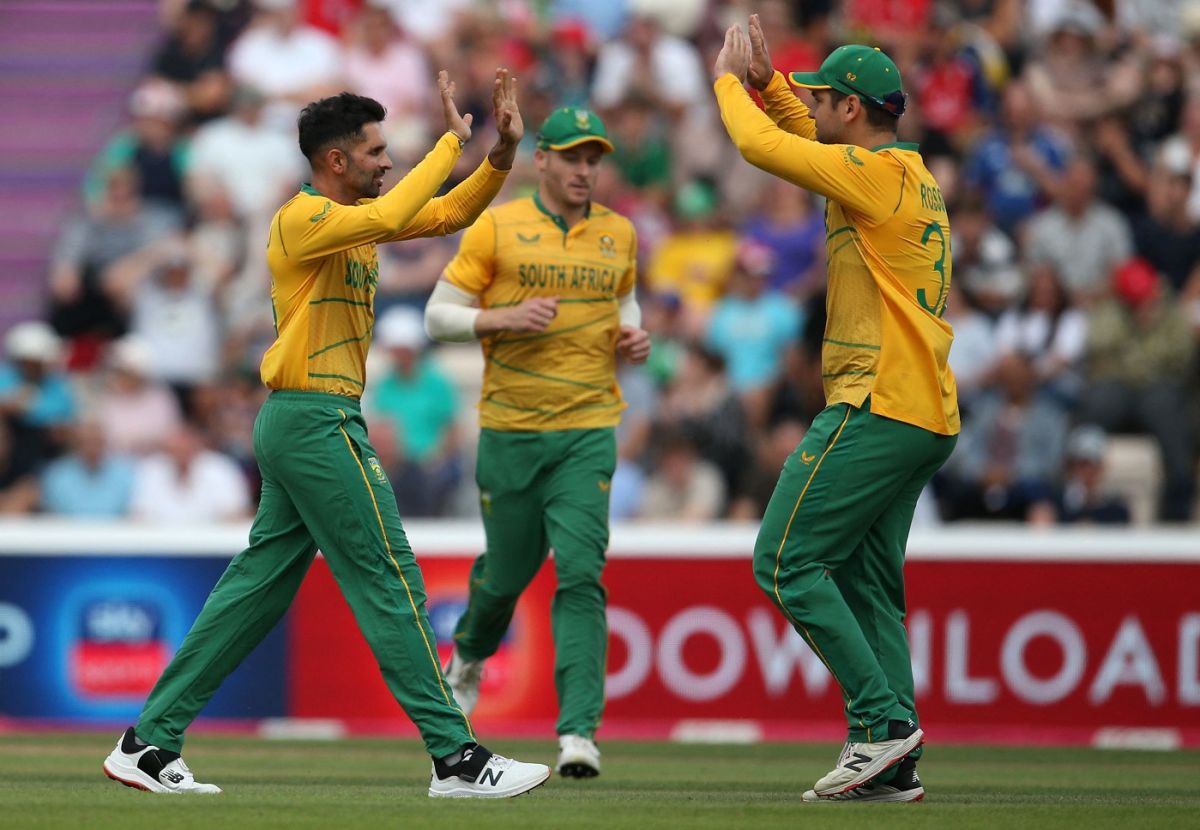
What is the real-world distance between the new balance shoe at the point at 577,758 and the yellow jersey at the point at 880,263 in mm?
1855

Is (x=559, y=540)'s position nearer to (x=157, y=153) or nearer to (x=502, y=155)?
(x=502, y=155)

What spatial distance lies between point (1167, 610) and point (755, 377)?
12.6 feet

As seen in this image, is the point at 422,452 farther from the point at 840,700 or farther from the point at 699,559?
the point at 840,700

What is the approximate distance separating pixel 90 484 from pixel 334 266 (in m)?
6.63

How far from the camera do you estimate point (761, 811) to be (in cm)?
680

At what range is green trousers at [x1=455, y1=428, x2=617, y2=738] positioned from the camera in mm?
8508

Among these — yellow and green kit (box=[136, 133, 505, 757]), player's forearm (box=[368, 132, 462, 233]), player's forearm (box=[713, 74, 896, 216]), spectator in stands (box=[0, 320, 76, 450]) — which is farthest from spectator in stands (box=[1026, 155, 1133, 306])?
player's forearm (box=[368, 132, 462, 233])

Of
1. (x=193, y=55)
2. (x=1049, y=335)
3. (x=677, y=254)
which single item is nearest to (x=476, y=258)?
(x=1049, y=335)

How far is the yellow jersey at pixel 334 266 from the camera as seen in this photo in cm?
684

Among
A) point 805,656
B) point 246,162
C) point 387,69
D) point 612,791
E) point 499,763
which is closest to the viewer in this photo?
point 499,763

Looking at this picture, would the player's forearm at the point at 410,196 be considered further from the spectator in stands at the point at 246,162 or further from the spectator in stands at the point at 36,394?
the spectator in stands at the point at 246,162

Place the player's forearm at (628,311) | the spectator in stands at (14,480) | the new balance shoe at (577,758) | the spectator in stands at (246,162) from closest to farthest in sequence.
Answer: the new balance shoe at (577,758), the player's forearm at (628,311), the spectator in stands at (14,480), the spectator in stands at (246,162)

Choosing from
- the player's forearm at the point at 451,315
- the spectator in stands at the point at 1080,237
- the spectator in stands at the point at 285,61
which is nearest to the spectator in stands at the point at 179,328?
the spectator in stands at the point at 285,61

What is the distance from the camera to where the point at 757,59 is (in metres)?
7.68
